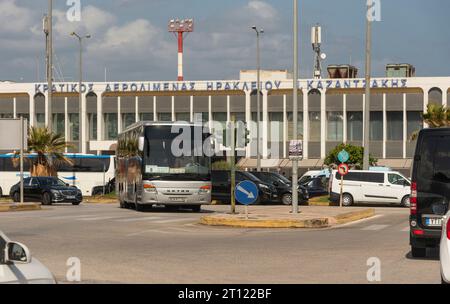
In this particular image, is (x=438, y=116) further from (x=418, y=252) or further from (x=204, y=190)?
(x=418, y=252)

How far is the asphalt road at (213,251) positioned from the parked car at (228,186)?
654 inches

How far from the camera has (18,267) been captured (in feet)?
26.0

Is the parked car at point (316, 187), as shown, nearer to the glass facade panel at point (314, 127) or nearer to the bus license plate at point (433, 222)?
the glass facade panel at point (314, 127)

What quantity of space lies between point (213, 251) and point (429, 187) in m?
4.23

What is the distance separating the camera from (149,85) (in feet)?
291

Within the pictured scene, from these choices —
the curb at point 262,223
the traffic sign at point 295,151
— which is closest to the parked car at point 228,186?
the traffic sign at point 295,151

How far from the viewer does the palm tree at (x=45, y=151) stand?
177 feet

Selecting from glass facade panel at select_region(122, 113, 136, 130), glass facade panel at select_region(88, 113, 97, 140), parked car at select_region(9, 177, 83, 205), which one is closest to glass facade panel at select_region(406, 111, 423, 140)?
glass facade panel at select_region(122, 113, 136, 130)

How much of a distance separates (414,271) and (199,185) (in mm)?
18669

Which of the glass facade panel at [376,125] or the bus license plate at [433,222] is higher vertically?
the glass facade panel at [376,125]

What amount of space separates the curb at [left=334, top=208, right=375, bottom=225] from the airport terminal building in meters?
47.4

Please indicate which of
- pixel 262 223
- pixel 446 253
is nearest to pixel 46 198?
pixel 262 223

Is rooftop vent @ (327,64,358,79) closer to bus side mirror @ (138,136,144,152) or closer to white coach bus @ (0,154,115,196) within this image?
white coach bus @ (0,154,115,196)
